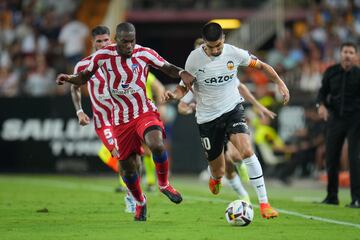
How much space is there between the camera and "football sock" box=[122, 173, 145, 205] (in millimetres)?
12320

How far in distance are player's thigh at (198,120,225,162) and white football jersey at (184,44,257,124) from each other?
0.12 metres

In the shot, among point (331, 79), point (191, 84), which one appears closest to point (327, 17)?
point (331, 79)

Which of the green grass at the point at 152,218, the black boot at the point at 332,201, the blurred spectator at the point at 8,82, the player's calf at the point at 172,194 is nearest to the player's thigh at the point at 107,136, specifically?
the green grass at the point at 152,218

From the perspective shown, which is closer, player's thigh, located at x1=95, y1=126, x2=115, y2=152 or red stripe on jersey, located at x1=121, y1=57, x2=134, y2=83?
red stripe on jersey, located at x1=121, y1=57, x2=134, y2=83

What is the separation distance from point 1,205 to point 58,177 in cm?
915

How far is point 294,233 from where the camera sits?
1097cm

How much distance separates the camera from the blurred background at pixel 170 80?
77.0 feet

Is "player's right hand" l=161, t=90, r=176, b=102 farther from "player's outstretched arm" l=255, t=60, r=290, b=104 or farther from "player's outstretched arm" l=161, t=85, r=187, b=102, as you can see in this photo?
"player's outstretched arm" l=255, t=60, r=290, b=104

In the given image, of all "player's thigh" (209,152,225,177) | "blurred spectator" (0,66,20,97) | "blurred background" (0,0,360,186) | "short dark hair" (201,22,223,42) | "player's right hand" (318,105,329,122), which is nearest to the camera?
"short dark hair" (201,22,223,42)

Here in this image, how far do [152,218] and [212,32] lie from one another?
265 cm

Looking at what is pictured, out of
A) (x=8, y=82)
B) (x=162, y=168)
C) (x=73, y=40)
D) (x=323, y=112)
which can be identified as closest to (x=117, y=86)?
(x=162, y=168)

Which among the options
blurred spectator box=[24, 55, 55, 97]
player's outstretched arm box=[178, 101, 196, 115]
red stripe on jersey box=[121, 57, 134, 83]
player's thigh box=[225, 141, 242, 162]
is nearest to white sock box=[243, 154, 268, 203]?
red stripe on jersey box=[121, 57, 134, 83]

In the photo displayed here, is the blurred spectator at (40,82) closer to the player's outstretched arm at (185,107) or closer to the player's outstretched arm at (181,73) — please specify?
the player's outstretched arm at (185,107)

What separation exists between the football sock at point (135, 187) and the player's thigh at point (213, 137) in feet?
3.86
